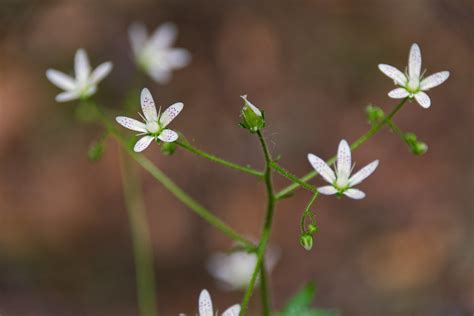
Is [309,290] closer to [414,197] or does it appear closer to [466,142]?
[414,197]

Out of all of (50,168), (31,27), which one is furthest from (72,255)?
(31,27)

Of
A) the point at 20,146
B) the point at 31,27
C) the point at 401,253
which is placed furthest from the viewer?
the point at 31,27

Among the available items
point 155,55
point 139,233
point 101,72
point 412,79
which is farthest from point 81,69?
point 139,233

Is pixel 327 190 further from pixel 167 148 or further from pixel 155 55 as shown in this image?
pixel 155 55

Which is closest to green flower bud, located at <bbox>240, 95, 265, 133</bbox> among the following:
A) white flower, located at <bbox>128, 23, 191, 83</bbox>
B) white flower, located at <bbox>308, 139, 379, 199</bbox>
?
white flower, located at <bbox>308, 139, 379, 199</bbox>

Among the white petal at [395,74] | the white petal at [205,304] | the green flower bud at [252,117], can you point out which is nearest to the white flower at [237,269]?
the white petal at [205,304]

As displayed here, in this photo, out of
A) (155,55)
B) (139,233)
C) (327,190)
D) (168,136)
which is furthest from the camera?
(139,233)
